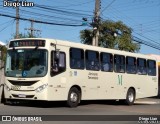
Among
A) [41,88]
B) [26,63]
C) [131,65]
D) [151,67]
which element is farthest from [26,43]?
[151,67]

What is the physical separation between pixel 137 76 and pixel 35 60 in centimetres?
847

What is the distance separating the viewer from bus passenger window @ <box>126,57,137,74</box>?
25.5 m

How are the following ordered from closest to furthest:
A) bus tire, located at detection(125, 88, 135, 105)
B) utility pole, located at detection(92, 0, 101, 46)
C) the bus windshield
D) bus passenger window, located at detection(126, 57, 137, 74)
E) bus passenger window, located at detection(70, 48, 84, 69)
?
the bus windshield
bus passenger window, located at detection(70, 48, 84, 69)
bus passenger window, located at detection(126, 57, 137, 74)
bus tire, located at detection(125, 88, 135, 105)
utility pole, located at detection(92, 0, 101, 46)

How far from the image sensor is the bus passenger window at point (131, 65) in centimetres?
2550

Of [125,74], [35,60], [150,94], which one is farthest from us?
[150,94]

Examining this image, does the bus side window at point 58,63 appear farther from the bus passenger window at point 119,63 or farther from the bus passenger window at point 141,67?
the bus passenger window at point 141,67

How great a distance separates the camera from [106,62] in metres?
23.6

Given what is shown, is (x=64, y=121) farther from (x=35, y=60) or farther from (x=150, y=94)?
(x=150, y=94)

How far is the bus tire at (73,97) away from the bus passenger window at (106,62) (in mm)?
2491

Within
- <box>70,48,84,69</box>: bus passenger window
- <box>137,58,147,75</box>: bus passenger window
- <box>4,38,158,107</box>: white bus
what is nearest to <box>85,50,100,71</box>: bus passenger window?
<box>4,38,158,107</box>: white bus

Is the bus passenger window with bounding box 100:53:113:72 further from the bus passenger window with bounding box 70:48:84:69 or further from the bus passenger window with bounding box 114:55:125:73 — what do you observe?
the bus passenger window with bounding box 70:48:84:69

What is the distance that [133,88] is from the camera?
26.3 meters

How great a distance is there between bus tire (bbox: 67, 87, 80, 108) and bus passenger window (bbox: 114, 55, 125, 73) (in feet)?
12.1

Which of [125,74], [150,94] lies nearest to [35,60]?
[125,74]
